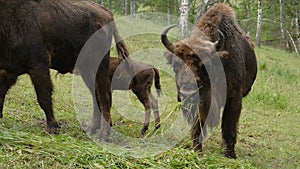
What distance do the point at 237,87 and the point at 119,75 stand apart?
2682 millimetres

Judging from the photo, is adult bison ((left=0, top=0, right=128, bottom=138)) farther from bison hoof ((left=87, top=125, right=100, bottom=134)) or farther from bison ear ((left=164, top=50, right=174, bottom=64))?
bison ear ((left=164, top=50, right=174, bottom=64))

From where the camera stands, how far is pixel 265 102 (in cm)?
1133

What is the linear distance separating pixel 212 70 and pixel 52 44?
224 cm

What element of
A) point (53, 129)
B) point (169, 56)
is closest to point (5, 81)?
point (53, 129)

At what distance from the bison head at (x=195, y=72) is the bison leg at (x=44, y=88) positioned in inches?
64.0

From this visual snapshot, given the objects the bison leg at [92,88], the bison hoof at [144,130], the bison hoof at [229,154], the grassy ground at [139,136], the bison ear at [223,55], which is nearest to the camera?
the grassy ground at [139,136]

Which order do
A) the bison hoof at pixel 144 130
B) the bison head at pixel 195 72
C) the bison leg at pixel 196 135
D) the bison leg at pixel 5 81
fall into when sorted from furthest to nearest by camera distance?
the bison hoof at pixel 144 130, the bison leg at pixel 5 81, the bison leg at pixel 196 135, the bison head at pixel 195 72

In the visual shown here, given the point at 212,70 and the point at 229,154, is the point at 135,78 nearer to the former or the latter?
the point at 229,154

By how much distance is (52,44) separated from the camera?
6465mm

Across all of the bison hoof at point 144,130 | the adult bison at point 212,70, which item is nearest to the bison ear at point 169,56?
the adult bison at point 212,70

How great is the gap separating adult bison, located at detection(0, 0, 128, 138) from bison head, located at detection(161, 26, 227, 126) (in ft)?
4.88

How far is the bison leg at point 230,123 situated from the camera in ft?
21.3

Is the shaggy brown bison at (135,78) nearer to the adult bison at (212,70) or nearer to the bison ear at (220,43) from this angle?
the adult bison at (212,70)

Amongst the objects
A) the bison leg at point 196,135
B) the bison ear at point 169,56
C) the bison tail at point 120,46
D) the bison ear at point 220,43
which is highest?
the bison ear at point 220,43
